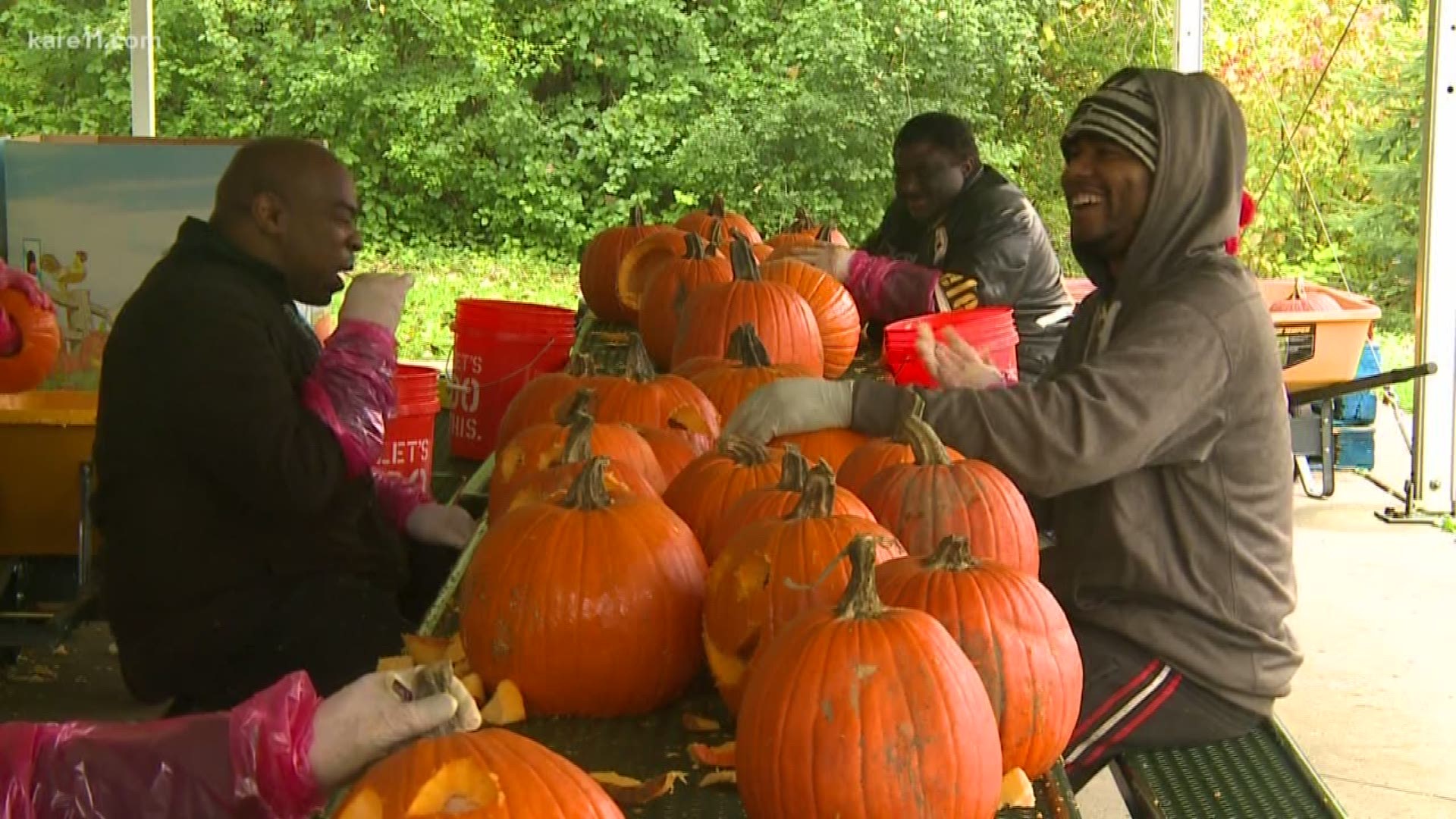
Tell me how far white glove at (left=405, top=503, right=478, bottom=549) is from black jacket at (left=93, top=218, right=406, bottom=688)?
54 centimetres

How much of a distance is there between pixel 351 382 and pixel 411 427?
3.38 feet

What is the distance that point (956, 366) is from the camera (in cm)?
321

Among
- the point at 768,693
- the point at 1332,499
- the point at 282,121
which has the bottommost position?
the point at 1332,499

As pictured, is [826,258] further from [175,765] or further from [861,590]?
[175,765]

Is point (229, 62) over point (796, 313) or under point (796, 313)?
over

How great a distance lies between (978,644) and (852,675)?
1.00 ft

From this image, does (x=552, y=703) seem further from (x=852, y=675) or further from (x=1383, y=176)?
(x=1383, y=176)

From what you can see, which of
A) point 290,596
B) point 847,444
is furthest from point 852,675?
point 290,596

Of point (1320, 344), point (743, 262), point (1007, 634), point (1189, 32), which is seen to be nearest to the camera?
point (1007, 634)

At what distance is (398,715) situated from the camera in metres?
1.53

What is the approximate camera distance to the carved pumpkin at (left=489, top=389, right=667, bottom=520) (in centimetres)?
269

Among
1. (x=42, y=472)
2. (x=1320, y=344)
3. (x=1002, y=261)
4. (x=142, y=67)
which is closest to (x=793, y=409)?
(x=1002, y=261)

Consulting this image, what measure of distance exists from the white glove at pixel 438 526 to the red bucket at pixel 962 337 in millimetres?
1159

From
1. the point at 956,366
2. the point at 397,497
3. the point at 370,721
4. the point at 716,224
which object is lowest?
the point at 397,497
